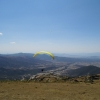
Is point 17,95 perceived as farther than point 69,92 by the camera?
No

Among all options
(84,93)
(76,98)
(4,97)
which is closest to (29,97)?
(4,97)

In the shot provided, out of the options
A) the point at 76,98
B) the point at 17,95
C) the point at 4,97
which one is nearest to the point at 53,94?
the point at 76,98

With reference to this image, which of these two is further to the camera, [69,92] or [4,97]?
[69,92]

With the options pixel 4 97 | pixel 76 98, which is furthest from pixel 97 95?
pixel 4 97

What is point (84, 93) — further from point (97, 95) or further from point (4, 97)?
point (4, 97)

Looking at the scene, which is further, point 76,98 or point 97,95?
point 97,95

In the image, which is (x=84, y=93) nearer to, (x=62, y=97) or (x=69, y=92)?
(x=69, y=92)

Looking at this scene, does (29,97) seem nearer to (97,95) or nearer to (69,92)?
(69,92)
